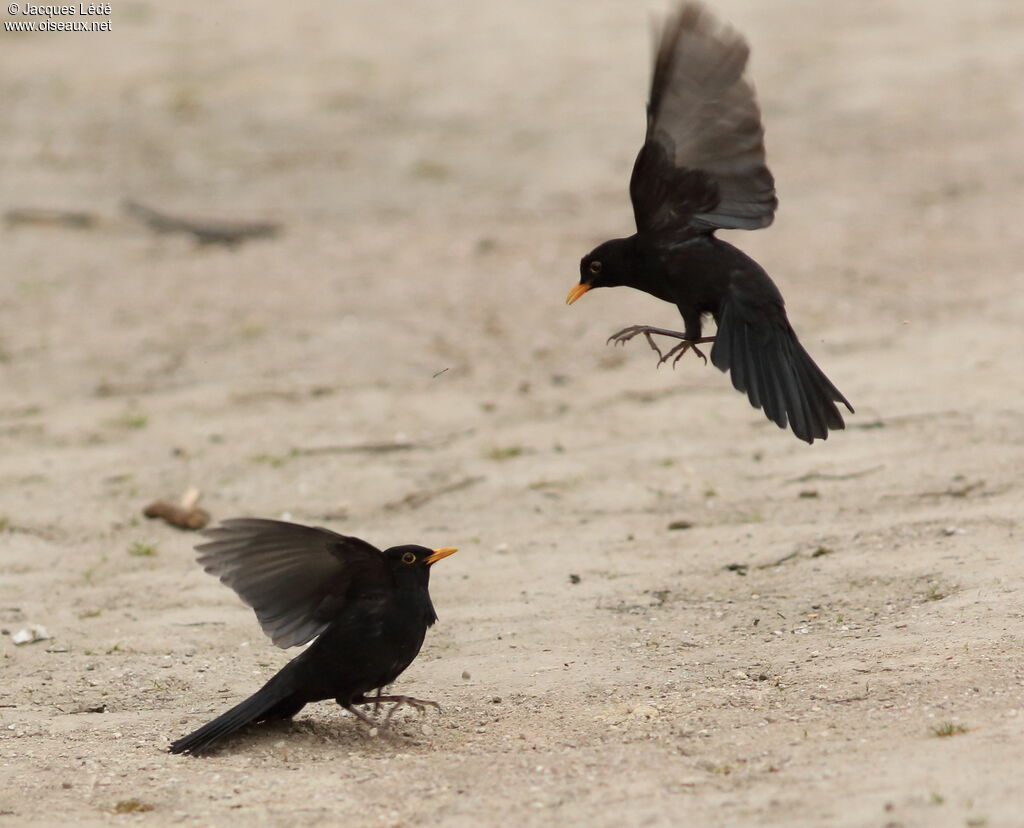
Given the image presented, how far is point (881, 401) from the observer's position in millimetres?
8664

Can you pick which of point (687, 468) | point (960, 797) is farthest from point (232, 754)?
point (687, 468)

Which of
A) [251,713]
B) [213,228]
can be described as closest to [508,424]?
[251,713]

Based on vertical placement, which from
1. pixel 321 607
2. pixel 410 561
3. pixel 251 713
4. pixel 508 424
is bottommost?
pixel 251 713

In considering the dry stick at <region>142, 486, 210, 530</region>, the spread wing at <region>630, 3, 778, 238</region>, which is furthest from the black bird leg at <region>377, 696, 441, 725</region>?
the dry stick at <region>142, 486, 210, 530</region>

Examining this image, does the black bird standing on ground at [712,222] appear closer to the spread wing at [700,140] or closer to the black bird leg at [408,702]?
the spread wing at [700,140]

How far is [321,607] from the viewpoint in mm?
5426

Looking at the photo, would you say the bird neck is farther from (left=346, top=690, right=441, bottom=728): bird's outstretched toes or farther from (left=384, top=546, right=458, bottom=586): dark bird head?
(left=346, top=690, right=441, bottom=728): bird's outstretched toes

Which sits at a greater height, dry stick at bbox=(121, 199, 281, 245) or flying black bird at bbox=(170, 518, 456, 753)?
dry stick at bbox=(121, 199, 281, 245)

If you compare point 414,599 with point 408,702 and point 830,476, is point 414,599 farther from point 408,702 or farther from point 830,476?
point 830,476

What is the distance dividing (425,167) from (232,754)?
9.47 m

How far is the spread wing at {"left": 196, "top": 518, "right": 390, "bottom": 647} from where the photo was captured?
5156 millimetres

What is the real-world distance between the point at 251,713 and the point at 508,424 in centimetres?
402

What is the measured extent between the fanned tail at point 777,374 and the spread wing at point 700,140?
48cm

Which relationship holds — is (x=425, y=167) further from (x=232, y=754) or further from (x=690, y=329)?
(x=232, y=754)
